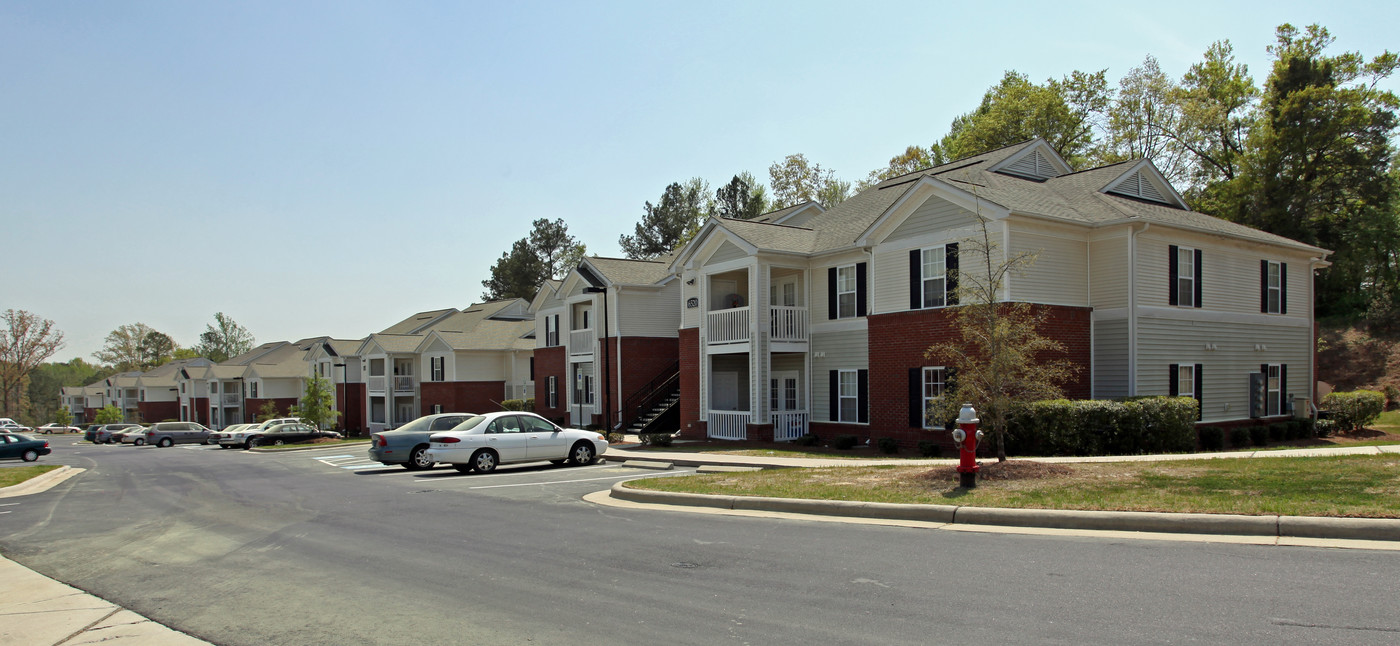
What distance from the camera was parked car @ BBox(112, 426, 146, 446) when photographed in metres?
60.5

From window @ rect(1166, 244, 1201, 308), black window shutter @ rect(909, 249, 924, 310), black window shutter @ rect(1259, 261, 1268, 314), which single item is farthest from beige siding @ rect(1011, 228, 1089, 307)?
black window shutter @ rect(1259, 261, 1268, 314)

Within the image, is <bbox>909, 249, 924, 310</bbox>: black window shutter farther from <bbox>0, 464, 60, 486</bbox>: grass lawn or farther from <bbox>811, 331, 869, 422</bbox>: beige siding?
<bbox>0, 464, 60, 486</bbox>: grass lawn

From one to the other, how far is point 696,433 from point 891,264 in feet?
32.0

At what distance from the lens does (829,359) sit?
27.6 metres

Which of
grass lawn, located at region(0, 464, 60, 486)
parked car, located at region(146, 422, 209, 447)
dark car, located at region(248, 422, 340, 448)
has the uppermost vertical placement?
grass lawn, located at region(0, 464, 60, 486)

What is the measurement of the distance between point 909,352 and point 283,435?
37.4 metres

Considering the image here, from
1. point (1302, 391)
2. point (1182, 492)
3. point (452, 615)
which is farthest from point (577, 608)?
point (1302, 391)

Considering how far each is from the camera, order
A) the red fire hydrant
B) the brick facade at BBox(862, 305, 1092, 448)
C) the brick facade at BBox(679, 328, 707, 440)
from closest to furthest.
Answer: the red fire hydrant, the brick facade at BBox(862, 305, 1092, 448), the brick facade at BBox(679, 328, 707, 440)

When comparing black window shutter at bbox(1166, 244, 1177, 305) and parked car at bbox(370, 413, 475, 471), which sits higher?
black window shutter at bbox(1166, 244, 1177, 305)

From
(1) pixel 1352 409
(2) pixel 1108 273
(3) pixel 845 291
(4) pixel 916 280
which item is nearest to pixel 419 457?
(3) pixel 845 291

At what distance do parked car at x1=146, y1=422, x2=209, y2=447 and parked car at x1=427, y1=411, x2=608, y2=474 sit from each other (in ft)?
139

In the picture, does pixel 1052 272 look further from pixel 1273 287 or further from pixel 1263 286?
pixel 1273 287

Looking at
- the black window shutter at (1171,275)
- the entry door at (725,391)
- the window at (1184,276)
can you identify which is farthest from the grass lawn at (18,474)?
the window at (1184,276)

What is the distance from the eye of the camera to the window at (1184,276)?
23000 millimetres
